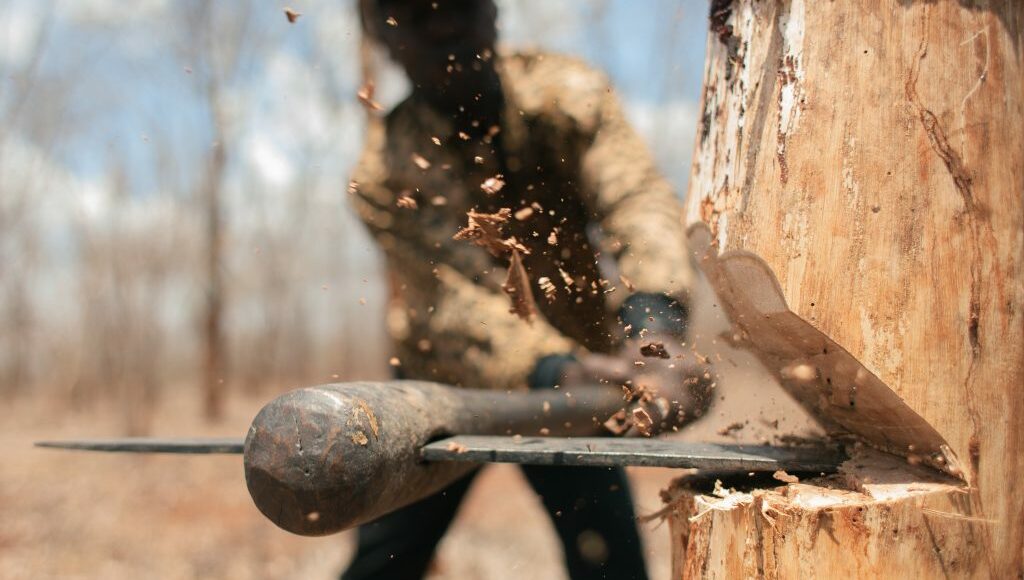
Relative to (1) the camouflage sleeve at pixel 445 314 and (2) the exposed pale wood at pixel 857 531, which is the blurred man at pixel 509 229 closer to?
(1) the camouflage sleeve at pixel 445 314

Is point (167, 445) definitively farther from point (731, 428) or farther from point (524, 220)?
point (731, 428)

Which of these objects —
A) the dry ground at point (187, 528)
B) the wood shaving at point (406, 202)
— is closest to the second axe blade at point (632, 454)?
the wood shaving at point (406, 202)

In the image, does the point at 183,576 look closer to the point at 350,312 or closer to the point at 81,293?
the point at 81,293

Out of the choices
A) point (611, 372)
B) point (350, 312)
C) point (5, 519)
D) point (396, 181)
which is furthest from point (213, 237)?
point (350, 312)

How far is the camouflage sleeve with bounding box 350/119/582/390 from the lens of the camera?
6.52 feet

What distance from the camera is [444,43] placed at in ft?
7.12

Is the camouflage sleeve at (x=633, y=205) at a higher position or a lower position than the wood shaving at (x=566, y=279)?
higher

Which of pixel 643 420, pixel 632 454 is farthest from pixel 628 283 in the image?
pixel 632 454

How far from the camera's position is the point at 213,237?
983 centimetres

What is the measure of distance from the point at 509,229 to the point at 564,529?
0.86 meters

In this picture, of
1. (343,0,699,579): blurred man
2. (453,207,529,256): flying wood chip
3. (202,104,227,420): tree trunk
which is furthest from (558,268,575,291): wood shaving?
(202,104,227,420): tree trunk

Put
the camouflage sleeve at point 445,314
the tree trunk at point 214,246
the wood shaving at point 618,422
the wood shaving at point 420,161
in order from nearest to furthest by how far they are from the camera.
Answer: the wood shaving at point 618,422, the camouflage sleeve at point 445,314, the wood shaving at point 420,161, the tree trunk at point 214,246

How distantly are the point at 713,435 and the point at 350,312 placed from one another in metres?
21.2

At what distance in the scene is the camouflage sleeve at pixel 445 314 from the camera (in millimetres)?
1988
